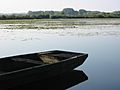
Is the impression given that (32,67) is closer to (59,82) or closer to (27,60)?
(59,82)

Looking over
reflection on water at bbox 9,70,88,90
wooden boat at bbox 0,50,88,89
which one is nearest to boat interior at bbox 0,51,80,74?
wooden boat at bbox 0,50,88,89

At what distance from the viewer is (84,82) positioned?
1048 centimetres

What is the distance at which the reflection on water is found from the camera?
384 inches

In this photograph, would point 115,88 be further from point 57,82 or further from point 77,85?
point 57,82

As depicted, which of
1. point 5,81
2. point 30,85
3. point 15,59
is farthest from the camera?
point 15,59

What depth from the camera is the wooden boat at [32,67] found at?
8.66m

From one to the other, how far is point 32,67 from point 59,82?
156 cm

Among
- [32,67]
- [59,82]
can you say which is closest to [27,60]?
[59,82]

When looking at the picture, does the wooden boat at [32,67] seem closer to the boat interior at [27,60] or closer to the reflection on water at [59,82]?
the boat interior at [27,60]

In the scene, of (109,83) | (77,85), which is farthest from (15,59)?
(109,83)

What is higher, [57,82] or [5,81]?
[5,81]

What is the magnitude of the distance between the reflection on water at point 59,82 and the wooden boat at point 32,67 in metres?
0.26

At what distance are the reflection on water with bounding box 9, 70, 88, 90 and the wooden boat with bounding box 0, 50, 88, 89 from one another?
0.86 feet

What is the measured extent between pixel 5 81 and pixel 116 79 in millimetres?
4107
